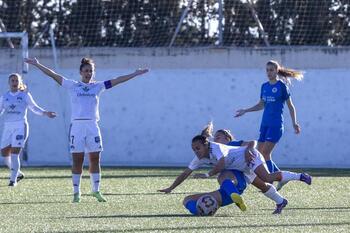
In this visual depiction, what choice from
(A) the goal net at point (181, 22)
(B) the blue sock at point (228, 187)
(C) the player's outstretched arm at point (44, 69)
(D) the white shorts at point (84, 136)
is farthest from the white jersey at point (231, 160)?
(A) the goal net at point (181, 22)

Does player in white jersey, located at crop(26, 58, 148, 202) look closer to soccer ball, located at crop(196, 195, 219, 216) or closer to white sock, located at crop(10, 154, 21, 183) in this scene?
soccer ball, located at crop(196, 195, 219, 216)

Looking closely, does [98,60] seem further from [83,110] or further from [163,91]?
[83,110]

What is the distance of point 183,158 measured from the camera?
24641mm

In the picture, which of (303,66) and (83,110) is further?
(303,66)

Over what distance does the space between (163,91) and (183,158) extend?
154 cm

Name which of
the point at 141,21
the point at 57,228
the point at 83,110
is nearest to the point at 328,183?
the point at 83,110

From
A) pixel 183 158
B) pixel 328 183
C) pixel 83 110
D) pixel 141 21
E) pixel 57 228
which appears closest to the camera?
pixel 57 228

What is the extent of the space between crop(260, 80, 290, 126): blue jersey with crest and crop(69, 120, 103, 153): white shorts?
285 centimetres

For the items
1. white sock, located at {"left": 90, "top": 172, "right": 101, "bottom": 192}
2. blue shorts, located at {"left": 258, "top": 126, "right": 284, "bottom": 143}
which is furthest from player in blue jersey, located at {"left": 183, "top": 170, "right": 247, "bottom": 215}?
blue shorts, located at {"left": 258, "top": 126, "right": 284, "bottom": 143}

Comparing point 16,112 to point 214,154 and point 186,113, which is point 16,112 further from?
point 186,113

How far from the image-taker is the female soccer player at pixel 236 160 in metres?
11.9

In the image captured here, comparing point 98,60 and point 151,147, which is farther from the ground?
point 98,60

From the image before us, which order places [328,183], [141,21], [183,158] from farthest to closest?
1. [141,21]
2. [183,158]
3. [328,183]

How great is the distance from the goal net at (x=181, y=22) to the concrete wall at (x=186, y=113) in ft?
3.57
